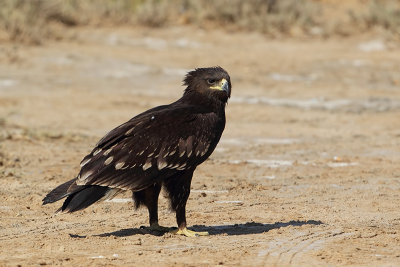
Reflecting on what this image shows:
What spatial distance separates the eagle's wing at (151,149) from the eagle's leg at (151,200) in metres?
0.30

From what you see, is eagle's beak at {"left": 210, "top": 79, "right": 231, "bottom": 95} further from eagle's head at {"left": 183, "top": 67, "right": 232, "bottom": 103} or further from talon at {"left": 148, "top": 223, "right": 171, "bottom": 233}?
talon at {"left": 148, "top": 223, "right": 171, "bottom": 233}

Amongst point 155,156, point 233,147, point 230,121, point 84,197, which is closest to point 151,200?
point 155,156

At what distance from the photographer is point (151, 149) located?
7023 millimetres

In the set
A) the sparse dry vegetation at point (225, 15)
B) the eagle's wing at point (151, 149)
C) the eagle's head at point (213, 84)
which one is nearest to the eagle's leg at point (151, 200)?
the eagle's wing at point (151, 149)

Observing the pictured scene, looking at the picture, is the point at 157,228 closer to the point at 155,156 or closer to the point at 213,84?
the point at 155,156

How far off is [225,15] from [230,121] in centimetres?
724

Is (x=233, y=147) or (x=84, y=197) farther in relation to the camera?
(x=233, y=147)

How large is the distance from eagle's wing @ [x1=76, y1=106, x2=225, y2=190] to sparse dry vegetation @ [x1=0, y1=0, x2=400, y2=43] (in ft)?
42.6

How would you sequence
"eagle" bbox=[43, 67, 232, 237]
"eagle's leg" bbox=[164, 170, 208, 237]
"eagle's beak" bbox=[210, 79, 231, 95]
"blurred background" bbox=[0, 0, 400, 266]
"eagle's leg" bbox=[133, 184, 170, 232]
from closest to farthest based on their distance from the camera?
"eagle" bbox=[43, 67, 232, 237], "blurred background" bbox=[0, 0, 400, 266], "eagle's leg" bbox=[164, 170, 208, 237], "eagle's leg" bbox=[133, 184, 170, 232], "eagle's beak" bbox=[210, 79, 231, 95]

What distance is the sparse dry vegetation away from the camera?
2047 centimetres

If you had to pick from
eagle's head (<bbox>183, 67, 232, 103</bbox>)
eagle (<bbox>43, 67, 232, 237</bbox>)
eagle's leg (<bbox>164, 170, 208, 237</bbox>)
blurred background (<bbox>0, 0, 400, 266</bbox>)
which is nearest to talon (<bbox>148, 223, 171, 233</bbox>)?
eagle (<bbox>43, 67, 232, 237</bbox>)

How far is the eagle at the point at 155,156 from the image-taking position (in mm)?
6836

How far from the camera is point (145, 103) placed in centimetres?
1532

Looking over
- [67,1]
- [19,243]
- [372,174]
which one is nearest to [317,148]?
[372,174]
